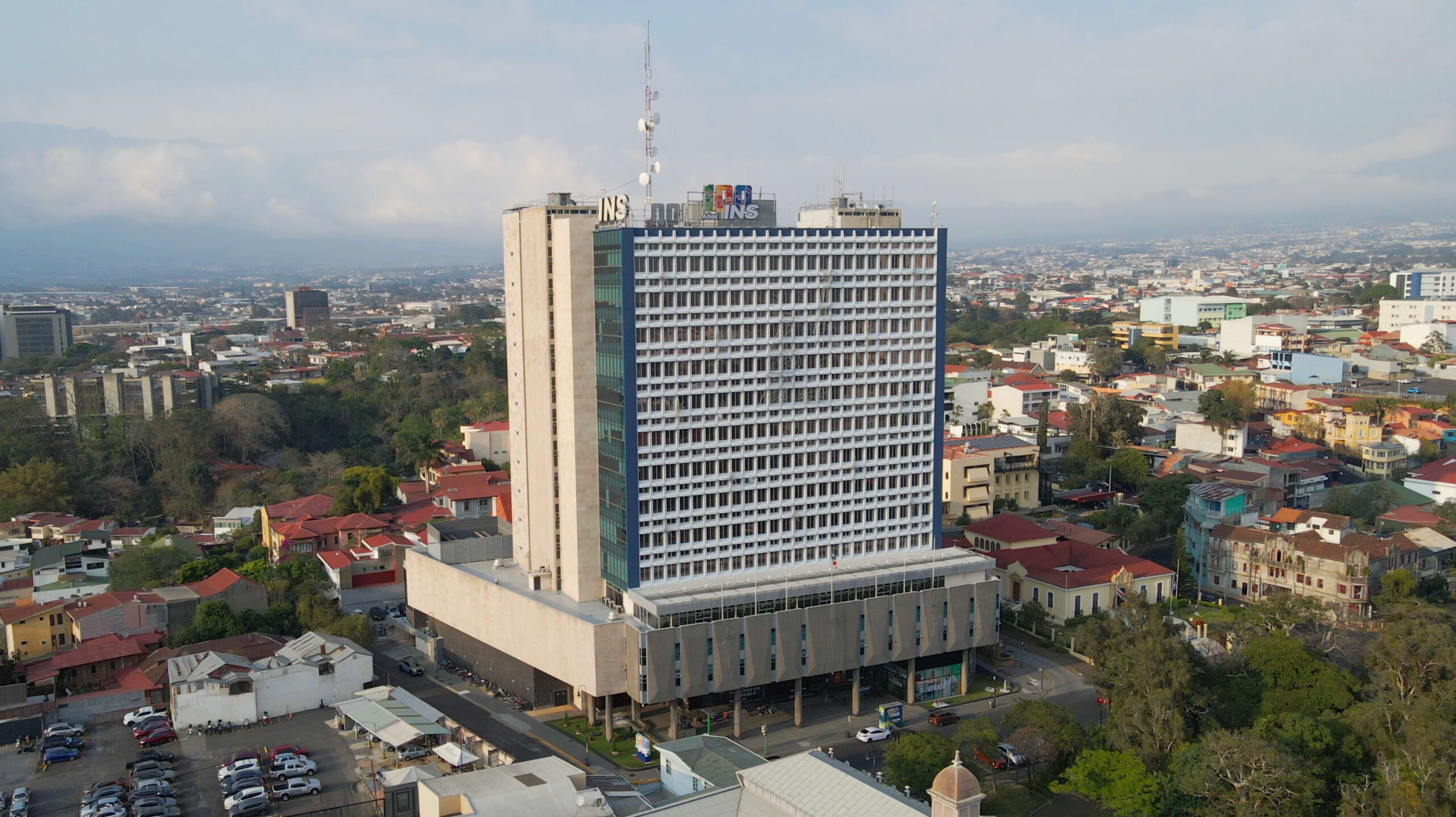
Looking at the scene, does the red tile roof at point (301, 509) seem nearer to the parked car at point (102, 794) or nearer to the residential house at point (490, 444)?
the residential house at point (490, 444)

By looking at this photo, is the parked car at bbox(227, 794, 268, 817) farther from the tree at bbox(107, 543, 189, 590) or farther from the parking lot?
the tree at bbox(107, 543, 189, 590)

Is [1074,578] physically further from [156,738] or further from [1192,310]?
[1192,310]

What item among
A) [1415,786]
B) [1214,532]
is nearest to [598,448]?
[1415,786]

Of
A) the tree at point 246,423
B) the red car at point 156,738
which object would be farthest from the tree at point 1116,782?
the tree at point 246,423

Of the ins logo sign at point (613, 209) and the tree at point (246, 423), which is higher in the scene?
the ins logo sign at point (613, 209)

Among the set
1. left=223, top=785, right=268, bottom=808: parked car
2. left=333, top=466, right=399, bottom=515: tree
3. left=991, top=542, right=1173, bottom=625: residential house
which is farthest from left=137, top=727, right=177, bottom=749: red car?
left=991, top=542, right=1173, bottom=625: residential house

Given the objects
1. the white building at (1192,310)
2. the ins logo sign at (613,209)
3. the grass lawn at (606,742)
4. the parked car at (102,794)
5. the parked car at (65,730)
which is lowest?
the grass lawn at (606,742)
